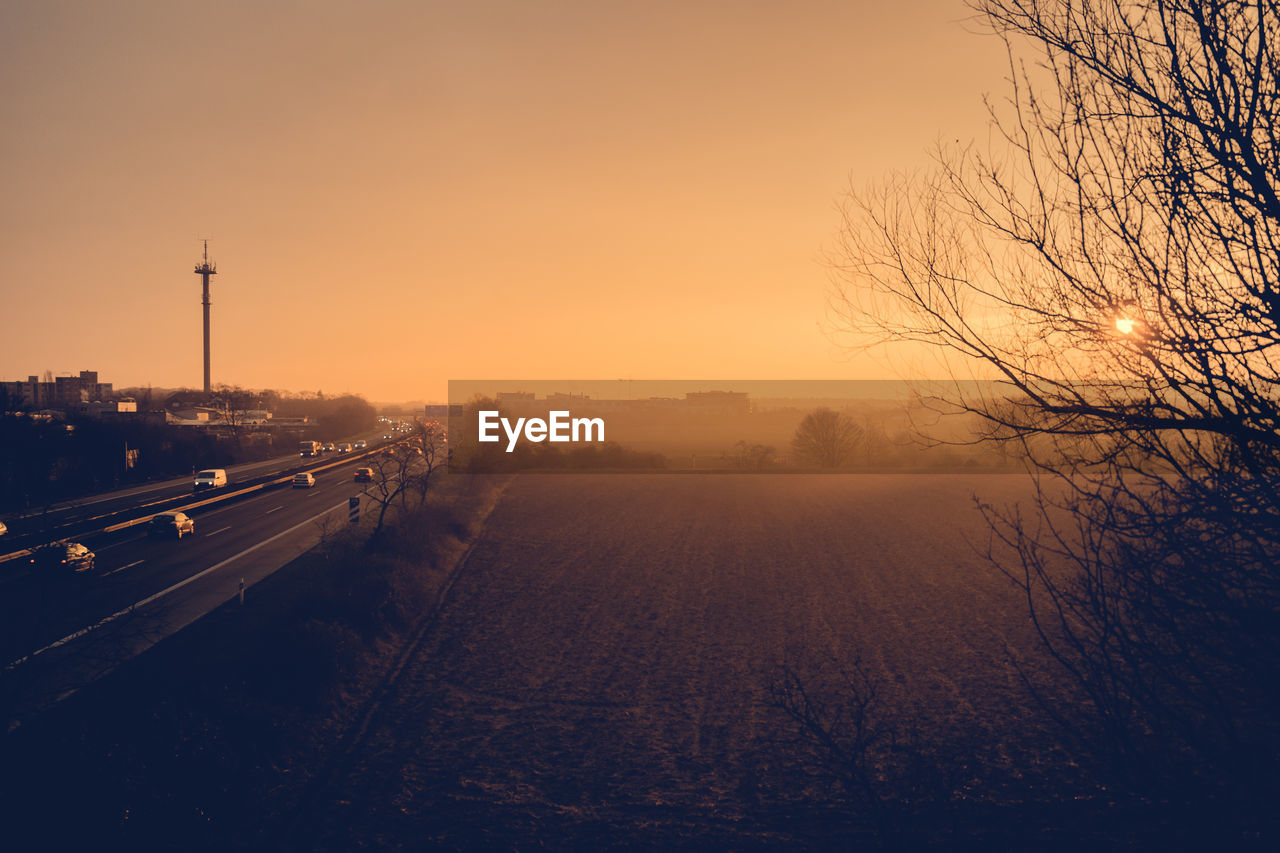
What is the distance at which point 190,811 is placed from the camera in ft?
36.9

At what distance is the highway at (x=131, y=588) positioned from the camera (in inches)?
412

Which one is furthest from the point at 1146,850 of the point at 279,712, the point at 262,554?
the point at 262,554

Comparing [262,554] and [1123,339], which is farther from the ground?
[1123,339]

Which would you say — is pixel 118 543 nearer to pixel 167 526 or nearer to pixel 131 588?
pixel 167 526

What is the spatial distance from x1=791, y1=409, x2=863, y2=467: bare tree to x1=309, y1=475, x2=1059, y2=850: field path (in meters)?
29.6

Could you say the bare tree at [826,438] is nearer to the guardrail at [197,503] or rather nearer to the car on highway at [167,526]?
the guardrail at [197,503]

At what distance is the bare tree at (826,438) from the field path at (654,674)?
2964cm

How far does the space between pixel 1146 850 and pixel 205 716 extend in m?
16.2

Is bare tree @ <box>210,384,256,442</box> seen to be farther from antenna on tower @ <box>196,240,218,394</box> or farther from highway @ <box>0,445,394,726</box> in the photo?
highway @ <box>0,445,394,726</box>

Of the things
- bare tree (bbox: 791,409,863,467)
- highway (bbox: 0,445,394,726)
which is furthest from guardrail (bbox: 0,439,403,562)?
bare tree (bbox: 791,409,863,467)

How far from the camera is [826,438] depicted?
69625 mm

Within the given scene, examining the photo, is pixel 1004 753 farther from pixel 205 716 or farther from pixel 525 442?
pixel 525 442

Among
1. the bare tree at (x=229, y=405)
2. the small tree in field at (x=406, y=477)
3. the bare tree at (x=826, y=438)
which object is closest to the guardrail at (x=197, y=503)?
the small tree in field at (x=406, y=477)

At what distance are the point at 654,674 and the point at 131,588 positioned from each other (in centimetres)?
1875
